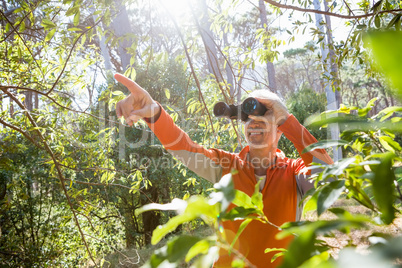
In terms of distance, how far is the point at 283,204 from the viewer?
138 centimetres

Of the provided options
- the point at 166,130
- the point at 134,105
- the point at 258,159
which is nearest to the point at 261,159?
the point at 258,159

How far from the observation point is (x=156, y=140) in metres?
5.44

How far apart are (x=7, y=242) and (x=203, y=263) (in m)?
4.00

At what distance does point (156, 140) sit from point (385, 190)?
527cm

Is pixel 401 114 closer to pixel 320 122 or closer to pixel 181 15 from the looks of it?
pixel 320 122

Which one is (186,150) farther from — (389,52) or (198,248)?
(389,52)

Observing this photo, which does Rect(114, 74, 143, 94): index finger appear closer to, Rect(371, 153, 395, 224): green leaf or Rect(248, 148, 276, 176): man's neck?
Rect(248, 148, 276, 176): man's neck

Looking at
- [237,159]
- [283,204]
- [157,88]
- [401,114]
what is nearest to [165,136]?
[237,159]

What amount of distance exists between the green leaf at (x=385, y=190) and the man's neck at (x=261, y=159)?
1346 mm

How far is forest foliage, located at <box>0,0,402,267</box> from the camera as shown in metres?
0.27

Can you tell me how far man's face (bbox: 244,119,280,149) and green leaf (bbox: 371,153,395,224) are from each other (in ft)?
4.21

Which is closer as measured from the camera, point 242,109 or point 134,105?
point 134,105

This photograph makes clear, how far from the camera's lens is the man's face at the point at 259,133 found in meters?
1.55

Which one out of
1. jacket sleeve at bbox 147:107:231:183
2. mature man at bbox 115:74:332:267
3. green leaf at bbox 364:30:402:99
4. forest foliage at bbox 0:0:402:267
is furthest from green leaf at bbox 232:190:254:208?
jacket sleeve at bbox 147:107:231:183
